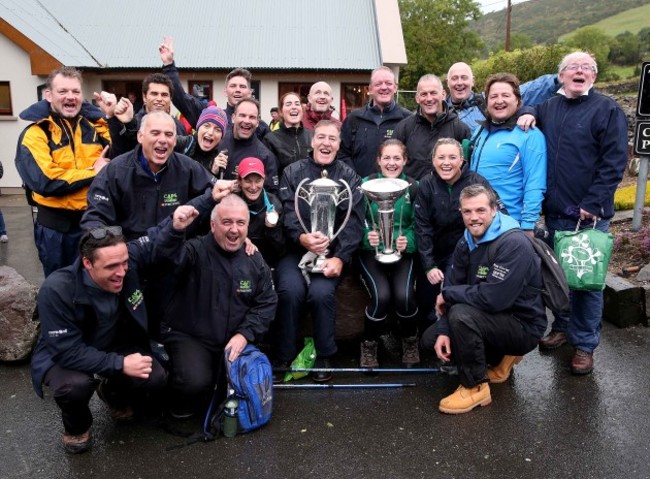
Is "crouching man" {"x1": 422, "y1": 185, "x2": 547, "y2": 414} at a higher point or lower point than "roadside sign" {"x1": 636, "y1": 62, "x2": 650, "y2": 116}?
lower

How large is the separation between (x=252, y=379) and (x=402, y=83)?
3298 centimetres

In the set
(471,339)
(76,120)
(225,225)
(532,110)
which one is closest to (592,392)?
(471,339)

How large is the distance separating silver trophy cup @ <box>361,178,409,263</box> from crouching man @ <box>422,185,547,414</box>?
663 mm

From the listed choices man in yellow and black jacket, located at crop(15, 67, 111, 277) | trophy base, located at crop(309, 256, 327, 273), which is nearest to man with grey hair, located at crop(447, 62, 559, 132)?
trophy base, located at crop(309, 256, 327, 273)

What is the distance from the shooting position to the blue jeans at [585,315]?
4.75m

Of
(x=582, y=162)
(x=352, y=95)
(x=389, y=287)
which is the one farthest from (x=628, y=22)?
(x=389, y=287)

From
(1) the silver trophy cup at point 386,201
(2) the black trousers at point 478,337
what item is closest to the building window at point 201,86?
(1) the silver trophy cup at point 386,201

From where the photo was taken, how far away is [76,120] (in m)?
4.78

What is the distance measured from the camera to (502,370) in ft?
15.2

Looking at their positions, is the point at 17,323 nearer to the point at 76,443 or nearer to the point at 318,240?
the point at 76,443

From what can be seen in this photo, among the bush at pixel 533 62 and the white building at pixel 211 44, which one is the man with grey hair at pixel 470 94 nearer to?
the white building at pixel 211 44

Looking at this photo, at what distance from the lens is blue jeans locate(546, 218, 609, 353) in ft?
15.6

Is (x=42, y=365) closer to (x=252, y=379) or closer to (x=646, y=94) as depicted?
(x=252, y=379)

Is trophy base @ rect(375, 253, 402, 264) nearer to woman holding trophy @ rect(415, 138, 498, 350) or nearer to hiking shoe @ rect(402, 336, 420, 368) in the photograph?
woman holding trophy @ rect(415, 138, 498, 350)
